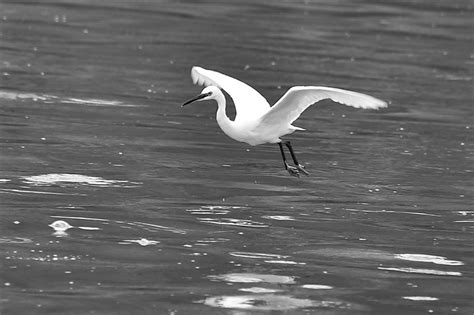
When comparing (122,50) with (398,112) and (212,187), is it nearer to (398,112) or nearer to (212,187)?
(398,112)

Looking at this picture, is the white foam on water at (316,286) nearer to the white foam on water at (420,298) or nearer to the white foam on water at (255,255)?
the white foam on water at (420,298)

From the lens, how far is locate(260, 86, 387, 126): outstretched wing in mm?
13898

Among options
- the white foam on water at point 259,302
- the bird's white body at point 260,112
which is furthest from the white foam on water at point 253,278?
the bird's white body at point 260,112

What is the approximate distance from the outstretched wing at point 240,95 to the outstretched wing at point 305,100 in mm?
371

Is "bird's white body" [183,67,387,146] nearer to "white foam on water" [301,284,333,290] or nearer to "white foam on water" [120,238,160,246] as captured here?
"white foam on water" [120,238,160,246]

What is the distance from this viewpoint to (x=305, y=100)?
50.3 ft

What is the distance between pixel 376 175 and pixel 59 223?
18.1ft

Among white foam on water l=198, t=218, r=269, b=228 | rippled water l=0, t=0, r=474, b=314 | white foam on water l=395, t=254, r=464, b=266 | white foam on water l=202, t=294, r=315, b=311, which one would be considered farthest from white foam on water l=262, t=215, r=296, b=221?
white foam on water l=202, t=294, r=315, b=311

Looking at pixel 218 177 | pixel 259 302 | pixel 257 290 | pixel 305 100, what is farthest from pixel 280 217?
pixel 259 302

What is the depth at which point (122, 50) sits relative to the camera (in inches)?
1075

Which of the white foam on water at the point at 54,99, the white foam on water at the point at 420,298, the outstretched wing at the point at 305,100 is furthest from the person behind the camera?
the white foam on water at the point at 54,99

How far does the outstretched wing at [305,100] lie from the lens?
45.6 feet

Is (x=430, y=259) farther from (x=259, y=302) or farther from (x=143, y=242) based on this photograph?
(x=143, y=242)

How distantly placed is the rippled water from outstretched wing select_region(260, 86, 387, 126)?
40.0 inches
